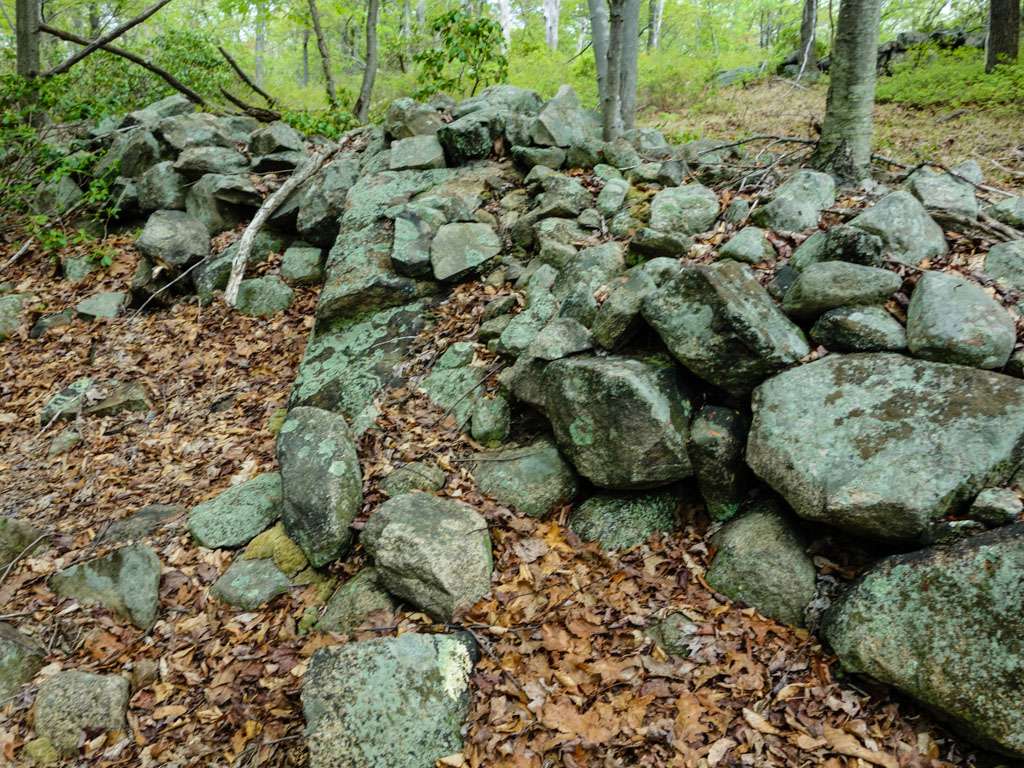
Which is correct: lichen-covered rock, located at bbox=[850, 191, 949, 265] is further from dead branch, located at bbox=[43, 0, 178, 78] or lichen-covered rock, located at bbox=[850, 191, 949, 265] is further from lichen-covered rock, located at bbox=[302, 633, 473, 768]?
dead branch, located at bbox=[43, 0, 178, 78]

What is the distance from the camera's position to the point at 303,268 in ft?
28.4

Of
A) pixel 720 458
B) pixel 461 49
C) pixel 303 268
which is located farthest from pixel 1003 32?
pixel 303 268

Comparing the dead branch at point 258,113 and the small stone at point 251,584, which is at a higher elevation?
the dead branch at point 258,113

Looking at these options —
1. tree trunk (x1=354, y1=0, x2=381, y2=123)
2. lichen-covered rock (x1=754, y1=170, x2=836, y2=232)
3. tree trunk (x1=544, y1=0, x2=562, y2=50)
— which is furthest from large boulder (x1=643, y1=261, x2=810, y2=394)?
tree trunk (x1=544, y1=0, x2=562, y2=50)

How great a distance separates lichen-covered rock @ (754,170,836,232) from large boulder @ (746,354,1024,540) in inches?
69.7

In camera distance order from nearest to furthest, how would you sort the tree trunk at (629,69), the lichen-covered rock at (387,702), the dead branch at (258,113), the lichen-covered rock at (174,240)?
the lichen-covered rock at (387,702)
the lichen-covered rock at (174,240)
the tree trunk at (629,69)
the dead branch at (258,113)

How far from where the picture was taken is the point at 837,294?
439cm

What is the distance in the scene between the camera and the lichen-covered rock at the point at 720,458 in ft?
14.5

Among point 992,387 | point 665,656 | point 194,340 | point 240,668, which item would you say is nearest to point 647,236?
point 992,387

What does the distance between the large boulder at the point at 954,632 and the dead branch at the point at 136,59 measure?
1412cm

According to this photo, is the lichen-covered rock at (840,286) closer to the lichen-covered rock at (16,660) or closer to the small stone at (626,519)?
the small stone at (626,519)

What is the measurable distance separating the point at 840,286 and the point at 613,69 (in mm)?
5094

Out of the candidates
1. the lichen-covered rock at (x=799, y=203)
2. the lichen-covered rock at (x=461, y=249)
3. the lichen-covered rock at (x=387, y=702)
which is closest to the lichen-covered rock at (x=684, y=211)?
the lichen-covered rock at (x=799, y=203)

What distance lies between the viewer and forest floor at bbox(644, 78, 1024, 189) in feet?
27.5
